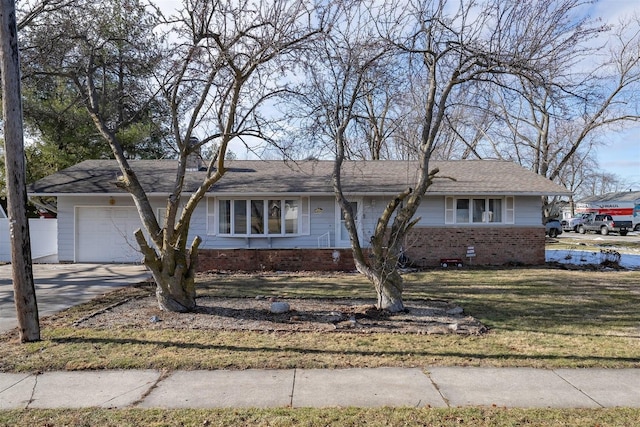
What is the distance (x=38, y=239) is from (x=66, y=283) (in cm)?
879

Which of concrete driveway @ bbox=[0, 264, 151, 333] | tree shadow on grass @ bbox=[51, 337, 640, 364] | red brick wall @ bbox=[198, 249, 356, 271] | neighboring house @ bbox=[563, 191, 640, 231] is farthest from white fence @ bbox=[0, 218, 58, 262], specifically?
neighboring house @ bbox=[563, 191, 640, 231]

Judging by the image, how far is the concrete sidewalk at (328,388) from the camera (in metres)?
4.42

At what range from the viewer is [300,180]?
663 inches

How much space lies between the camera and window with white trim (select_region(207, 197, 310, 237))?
16.2m

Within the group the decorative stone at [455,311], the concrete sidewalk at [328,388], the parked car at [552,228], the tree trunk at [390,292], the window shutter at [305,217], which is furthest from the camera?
the parked car at [552,228]

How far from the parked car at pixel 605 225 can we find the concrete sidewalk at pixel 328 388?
128 ft

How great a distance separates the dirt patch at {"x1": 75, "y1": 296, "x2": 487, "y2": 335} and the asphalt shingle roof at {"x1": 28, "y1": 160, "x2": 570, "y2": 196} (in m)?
6.33

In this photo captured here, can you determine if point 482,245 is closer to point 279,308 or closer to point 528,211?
point 528,211

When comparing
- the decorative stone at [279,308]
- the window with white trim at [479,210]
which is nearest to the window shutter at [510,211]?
the window with white trim at [479,210]

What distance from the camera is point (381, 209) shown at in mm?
16391

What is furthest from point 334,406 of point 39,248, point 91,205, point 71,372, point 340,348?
point 39,248

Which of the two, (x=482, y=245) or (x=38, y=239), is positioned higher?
(x=38, y=239)

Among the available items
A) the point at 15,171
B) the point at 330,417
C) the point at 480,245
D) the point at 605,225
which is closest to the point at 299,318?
the point at 330,417

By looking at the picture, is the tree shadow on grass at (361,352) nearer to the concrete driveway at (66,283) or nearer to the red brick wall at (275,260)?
the concrete driveway at (66,283)
